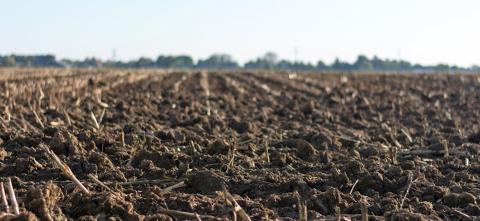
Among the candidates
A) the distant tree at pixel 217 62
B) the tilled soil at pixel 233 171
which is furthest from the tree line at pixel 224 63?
the tilled soil at pixel 233 171

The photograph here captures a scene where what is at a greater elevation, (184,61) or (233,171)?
(233,171)

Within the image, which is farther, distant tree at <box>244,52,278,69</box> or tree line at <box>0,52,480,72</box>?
distant tree at <box>244,52,278,69</box>

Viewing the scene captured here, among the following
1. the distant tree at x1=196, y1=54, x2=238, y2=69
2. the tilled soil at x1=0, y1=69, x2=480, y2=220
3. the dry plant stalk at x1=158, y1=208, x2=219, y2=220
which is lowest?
the distant tree at x1=196, y1=54, x2=238, y2=69

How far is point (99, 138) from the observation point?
26.0ft

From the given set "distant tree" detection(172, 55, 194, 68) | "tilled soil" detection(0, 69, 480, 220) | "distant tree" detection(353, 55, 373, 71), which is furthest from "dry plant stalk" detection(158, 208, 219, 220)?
"distant tree" detection(172, 55, 194, 68)

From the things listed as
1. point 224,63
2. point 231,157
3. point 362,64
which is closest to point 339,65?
point 362,64

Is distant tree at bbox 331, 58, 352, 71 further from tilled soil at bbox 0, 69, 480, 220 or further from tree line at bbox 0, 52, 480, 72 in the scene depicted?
tilled soil at bbox 0, 69, 480, 220

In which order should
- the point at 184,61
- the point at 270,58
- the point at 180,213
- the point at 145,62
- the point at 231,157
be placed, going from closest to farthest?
the point at 180,213
the point at 231,157
the point at 145,62
the point at 184,61
the point at 270,58

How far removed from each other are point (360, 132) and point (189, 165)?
4621 millimetres

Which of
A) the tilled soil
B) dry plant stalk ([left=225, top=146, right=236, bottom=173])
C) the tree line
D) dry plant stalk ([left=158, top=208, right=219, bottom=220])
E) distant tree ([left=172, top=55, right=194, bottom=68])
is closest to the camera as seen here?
dry plant stalk ([left=158, top=208, right=219, bottom=220])

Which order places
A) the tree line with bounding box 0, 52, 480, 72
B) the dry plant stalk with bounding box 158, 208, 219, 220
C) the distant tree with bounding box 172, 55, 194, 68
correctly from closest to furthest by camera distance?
the dry plant stalk with bounding box 158, 208, 219, 220 → the tree line with bounding box 0, 52, 480, 72 → the distant tree with bounding box 172, 55, 194, 68

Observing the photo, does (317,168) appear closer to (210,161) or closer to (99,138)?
(210,161)

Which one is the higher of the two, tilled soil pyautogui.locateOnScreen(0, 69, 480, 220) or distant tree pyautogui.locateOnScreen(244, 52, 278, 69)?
tilled soil pyautogui.locateOnScreen(0, 69, 480, 220)

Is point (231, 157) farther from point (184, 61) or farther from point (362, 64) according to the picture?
point (184, 61)
